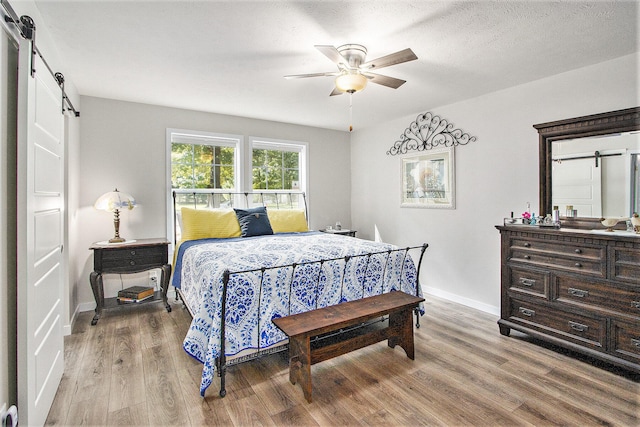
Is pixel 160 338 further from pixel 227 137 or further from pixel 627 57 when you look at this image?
pixel 627 57

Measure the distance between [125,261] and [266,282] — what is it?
6.61ft

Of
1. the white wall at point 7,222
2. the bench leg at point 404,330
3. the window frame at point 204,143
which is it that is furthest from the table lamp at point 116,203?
the bench leg at point 404,330

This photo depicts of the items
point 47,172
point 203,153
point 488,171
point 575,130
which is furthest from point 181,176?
point 575,130

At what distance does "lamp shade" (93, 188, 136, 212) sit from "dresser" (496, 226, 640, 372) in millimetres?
3949

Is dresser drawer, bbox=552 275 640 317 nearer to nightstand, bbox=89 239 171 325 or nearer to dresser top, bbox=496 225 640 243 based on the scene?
dresser top, bbox=496 225 640 243

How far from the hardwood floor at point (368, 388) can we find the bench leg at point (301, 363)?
79 millimetres

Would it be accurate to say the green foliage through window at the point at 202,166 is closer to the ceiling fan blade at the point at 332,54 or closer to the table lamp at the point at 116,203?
the table lamp at the point at 116,203

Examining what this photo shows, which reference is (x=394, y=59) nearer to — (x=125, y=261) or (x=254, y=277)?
(x=254, y=277)

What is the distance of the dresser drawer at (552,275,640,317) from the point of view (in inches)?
90.6

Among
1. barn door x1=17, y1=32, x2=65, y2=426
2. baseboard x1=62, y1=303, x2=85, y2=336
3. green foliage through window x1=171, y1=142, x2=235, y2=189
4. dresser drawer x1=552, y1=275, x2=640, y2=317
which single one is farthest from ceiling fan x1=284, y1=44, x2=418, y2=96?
baseboard x1=62, y1=303, x2=85, y2=336

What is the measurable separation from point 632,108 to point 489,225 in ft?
5.17

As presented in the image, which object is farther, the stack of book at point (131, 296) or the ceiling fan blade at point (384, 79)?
the stack of book at point (131, 296)

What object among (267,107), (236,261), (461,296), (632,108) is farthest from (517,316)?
(267,107)

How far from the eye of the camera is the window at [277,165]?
16.0ft
